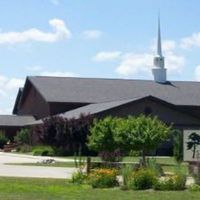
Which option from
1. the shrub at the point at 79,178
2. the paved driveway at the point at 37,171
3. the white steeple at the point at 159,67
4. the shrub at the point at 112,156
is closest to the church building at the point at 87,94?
the white steeple at the point at 159,67

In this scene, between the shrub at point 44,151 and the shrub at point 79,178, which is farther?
the shrub at point 44,151

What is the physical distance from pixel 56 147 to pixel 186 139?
31.7 metres

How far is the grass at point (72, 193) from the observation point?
61.0ft

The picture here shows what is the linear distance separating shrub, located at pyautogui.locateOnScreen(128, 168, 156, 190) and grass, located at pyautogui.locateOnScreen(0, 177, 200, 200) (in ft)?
1.83

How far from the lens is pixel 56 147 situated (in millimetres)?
59906

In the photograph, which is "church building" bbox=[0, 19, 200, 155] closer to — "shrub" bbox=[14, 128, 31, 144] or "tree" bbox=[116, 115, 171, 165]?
"shrub" bbox=[14, 128, 31, 144]

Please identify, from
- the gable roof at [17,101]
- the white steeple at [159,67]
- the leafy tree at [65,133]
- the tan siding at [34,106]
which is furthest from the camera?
the gable roof at [17,101]

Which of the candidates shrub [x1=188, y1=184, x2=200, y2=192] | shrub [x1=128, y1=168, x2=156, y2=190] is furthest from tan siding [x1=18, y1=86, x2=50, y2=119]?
shrub [x1=188, y1=184, x2=200, y2=192]

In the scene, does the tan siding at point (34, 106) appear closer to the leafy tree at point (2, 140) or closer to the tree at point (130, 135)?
the leafy tree at point (2, 140)

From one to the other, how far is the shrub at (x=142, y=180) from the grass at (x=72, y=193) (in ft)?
1.83

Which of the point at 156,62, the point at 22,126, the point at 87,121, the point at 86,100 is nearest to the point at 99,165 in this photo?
the point at 87,121

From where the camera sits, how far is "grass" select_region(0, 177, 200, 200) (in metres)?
18.6

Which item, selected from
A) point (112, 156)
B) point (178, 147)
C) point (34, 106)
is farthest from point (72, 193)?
point (34, 106)

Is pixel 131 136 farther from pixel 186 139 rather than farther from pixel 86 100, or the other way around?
pixel 86 100
